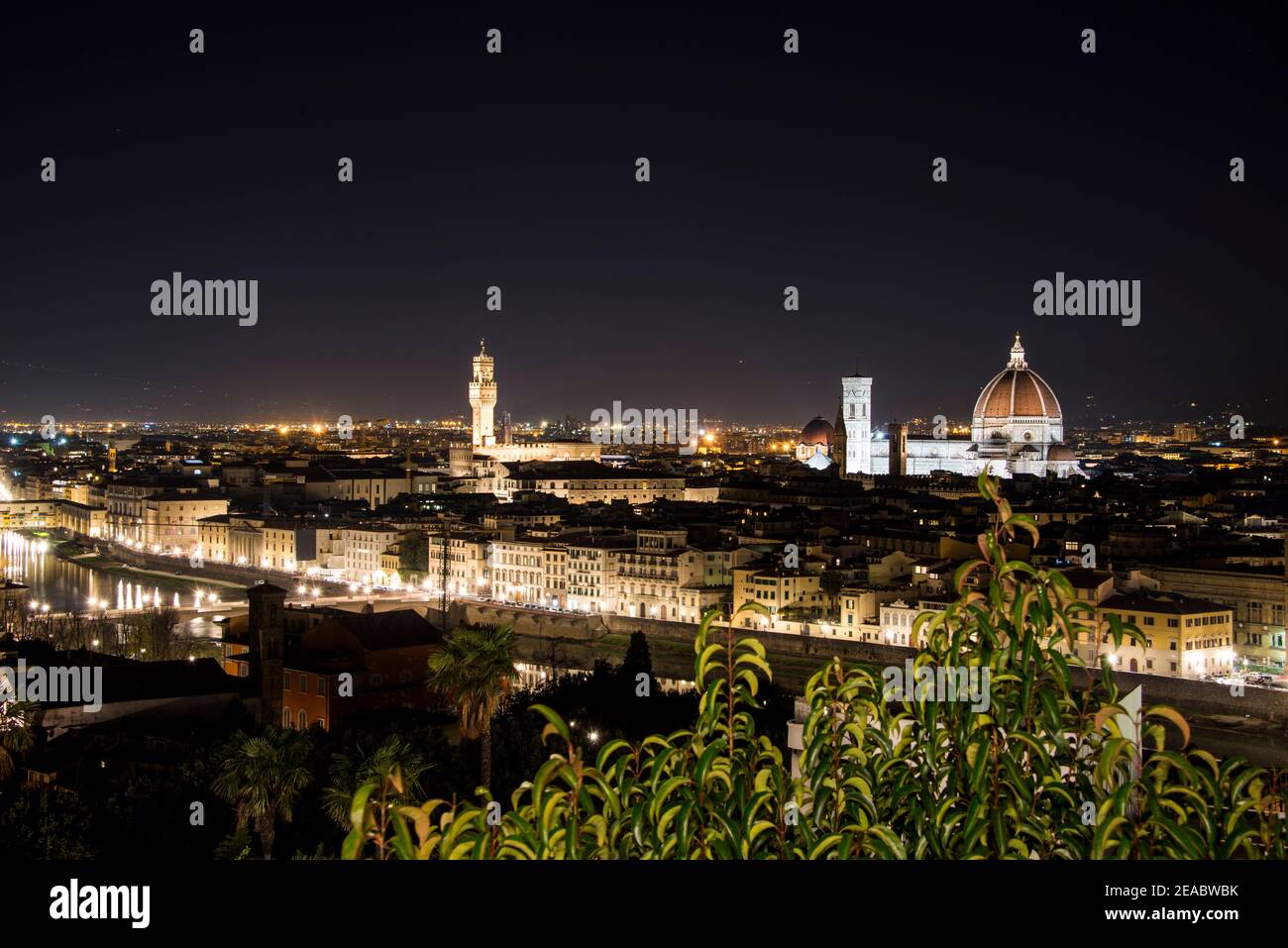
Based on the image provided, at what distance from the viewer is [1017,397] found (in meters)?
56.0

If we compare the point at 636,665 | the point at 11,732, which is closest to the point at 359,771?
the point at 11,732

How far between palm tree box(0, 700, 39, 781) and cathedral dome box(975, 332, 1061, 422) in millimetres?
49999

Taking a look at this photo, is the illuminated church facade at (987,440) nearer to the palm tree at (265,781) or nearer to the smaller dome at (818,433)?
the smaller dome at (818,433)

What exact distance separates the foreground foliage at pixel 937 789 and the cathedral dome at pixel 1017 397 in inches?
2174

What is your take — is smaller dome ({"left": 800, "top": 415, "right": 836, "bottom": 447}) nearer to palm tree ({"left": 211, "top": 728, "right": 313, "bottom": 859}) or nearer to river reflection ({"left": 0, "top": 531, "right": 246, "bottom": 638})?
river reflection ({"left": 0, "top": 531, "right": 246, "bottom": 638})

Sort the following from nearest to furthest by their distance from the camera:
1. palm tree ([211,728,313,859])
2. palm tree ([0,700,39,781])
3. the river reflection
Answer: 1. palm tree ([211,728,313,859])
2. palm tree ([0,700,39,781])
3. the river reflection

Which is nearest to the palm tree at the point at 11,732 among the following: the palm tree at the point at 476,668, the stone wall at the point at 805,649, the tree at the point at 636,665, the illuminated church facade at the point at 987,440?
the palm tree at the point at 476,668

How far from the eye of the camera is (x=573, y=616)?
2741 centimetres

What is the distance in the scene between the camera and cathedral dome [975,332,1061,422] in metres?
55.9

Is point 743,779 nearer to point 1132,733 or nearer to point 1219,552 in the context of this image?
point 1132,733

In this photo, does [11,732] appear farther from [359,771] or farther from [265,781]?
[359,771]

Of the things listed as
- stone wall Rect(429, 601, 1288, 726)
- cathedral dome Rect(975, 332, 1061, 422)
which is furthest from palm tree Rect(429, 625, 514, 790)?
cathedral dome Rect(975, 332, 1061, 422)

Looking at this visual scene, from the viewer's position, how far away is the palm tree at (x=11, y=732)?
354 inches
